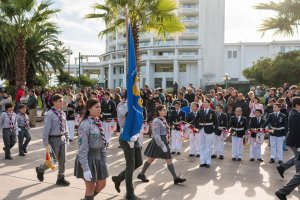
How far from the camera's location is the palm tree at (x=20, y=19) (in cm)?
1828

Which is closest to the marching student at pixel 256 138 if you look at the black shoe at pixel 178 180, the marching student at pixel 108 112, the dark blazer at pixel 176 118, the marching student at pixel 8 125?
the dark blazer at pixel 176 118

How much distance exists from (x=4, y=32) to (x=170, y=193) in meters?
16.6

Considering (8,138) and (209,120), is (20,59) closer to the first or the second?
(8,138)

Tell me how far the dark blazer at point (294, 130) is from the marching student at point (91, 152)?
12.3 ft

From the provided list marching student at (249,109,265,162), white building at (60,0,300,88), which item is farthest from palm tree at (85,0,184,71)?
white building at (60,0,300,88)

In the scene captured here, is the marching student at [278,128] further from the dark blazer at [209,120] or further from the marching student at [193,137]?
the marching student at [193,137]

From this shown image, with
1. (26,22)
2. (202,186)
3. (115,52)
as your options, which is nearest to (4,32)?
(26,22)

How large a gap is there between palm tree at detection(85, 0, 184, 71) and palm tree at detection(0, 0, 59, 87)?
4.34m

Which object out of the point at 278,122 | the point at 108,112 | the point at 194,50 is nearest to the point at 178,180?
the point at 278,122

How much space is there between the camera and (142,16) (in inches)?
579

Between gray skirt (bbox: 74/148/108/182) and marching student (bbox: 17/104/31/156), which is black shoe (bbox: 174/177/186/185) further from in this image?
marching student (bbox: 17/104/31/156)

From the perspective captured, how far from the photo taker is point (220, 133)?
1021 centimetres

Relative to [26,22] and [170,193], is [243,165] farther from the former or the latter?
[26,22]

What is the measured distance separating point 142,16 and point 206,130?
7.23m
